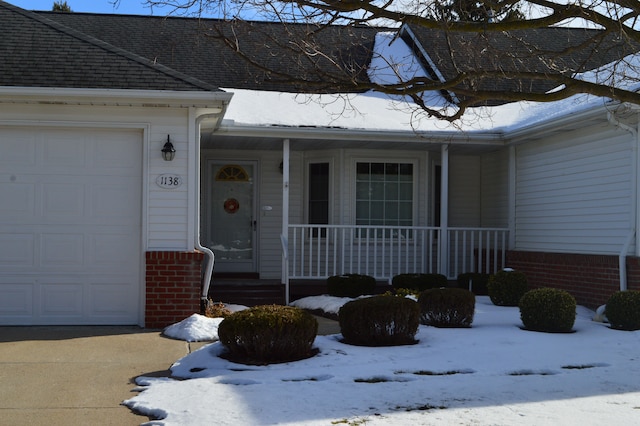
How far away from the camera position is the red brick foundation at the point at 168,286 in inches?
400

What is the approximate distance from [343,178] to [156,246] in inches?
188

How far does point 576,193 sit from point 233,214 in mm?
6154

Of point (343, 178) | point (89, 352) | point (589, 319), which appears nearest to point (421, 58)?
point (343, 178)

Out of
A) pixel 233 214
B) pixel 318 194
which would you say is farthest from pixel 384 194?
pixel 233 214

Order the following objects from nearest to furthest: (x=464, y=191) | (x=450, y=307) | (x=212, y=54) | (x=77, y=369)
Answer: (x=77, y=369), (x=450, y=307), (x=464, y=191), (x=212, y=54)

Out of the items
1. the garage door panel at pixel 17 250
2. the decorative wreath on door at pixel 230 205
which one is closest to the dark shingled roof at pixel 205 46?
the decorative wreath on door at pixel 230 205

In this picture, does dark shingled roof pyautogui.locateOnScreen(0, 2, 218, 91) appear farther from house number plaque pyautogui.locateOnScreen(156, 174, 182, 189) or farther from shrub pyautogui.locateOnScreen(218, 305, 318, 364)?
shrub pyautogui.locateOnScreen(218, 305, 318, 364)

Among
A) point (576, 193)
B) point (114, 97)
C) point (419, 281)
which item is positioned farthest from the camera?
point (419, 281)

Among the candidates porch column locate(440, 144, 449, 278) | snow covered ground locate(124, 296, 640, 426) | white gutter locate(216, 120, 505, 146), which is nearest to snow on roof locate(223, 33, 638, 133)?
white gutter locate(216, 120, 505, 146)

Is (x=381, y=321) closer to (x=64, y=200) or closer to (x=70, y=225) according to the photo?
(x=70, y=225)

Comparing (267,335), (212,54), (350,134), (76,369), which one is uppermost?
(212,54)

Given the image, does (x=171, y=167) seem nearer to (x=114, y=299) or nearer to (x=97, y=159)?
(x=97, y=159)

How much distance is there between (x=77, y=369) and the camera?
757 cm

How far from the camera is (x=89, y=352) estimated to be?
27.7ft
